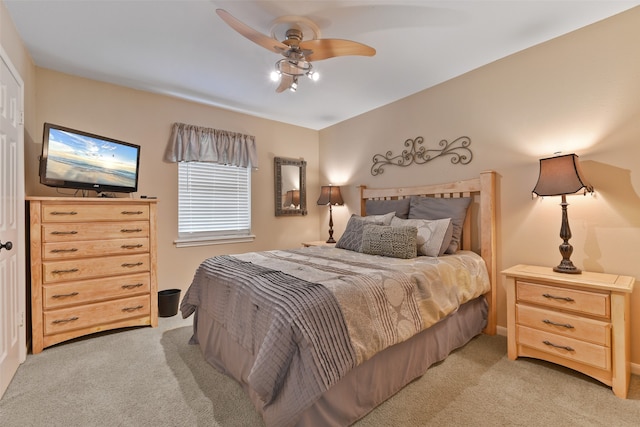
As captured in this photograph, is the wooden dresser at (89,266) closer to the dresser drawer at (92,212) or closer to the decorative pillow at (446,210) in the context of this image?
the dresser drawer at (92,212)

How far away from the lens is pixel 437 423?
156 centimetres

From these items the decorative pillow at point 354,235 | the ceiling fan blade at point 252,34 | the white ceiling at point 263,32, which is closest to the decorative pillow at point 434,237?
the decorative pillow at point 354,235

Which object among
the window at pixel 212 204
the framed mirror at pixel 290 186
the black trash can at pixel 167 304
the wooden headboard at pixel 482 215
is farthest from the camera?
the framed mirror at pixel 290 186

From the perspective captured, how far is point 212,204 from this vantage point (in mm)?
3914

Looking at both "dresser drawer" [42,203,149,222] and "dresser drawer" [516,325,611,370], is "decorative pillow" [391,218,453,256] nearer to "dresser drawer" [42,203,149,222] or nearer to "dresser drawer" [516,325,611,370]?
"dresser drawer" [516,325,611,370]

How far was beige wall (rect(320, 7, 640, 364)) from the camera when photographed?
208 centimetres

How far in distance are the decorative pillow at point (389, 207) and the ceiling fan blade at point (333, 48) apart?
1.71 m

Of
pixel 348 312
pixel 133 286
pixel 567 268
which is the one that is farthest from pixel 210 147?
pixel 567 268

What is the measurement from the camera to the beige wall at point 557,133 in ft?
6.82

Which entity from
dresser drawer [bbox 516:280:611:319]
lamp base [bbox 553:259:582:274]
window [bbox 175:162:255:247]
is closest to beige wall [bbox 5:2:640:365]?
window [bbox 175:162:255:247]

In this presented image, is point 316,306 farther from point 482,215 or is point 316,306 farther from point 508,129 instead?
point 508,129

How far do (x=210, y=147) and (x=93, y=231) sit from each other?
64.1 inches

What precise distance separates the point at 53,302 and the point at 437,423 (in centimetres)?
305

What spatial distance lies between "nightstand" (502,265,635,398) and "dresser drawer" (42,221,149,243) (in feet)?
11.0
